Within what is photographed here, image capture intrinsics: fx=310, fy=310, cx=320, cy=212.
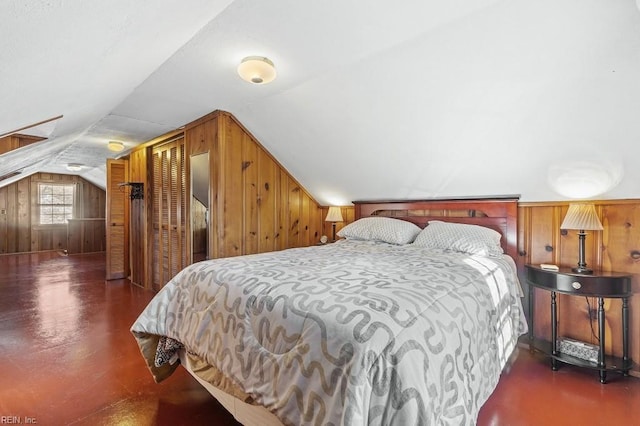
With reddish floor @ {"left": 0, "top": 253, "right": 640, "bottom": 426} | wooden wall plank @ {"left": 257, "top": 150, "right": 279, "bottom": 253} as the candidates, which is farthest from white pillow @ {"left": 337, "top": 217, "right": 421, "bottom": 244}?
reddish floor @ {"left": 0, "top": 253, "right": 640, "bottom": 426}

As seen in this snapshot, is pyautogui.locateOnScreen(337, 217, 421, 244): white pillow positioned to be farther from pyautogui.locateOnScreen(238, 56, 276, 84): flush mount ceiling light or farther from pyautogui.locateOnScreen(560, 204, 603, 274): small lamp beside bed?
pyautogui.locateOnScreen(238, 56, 276, 84): flush mount ceiling light

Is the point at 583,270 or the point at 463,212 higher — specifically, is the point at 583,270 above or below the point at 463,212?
below

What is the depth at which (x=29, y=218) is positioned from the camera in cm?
807

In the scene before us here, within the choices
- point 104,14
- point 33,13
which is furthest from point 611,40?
point 33,13

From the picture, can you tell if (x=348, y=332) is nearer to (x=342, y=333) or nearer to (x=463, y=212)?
(x=342, y=333)

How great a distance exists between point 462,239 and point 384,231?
2.50 feet

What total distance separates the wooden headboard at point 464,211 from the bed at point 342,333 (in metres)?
0.45

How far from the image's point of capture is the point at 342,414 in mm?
953

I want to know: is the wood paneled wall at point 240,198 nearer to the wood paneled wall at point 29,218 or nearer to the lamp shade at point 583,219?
the lamp shade at point 583,219

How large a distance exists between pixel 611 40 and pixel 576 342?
2.04m

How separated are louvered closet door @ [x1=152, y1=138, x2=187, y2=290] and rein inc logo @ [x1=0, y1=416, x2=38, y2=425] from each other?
7.12 feet

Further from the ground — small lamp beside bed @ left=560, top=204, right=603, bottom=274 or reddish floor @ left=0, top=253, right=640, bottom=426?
small lamp beside bed @ left=560, top=204, right=603, bottom=274

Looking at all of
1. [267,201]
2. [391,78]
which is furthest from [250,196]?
[391,78]

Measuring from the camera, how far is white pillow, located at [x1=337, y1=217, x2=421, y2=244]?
3.02 meters
